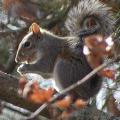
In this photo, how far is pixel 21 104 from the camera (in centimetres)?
304

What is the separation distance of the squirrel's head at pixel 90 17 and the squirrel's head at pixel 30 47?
346 millimetres

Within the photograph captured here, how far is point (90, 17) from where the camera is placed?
13.0 feet

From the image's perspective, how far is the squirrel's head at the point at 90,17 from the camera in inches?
152

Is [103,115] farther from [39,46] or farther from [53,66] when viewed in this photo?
[39,46]

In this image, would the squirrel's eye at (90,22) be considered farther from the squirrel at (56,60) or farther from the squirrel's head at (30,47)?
the squirrel's head at (30,47)

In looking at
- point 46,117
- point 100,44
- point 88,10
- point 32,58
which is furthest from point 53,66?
point 100,44

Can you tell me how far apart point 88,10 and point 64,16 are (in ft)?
1.53

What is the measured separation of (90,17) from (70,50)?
1.20 feet

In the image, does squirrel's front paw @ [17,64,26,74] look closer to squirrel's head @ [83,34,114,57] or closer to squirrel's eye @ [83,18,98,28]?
squirrel's eye @ [83,18,98,28]

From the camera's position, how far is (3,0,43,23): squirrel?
14.3ft

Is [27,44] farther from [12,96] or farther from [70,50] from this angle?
[12,96]

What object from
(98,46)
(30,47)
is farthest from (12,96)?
(98,46)

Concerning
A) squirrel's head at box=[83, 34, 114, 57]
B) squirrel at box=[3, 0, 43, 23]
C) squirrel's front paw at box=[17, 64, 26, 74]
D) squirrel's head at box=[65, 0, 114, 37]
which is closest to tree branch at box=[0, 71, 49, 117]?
squirrel's front paw at box=[17, 64, 26, 74]

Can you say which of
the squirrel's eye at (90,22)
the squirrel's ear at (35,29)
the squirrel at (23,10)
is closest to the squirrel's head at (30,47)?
the squirrel's ear at (35,29)
